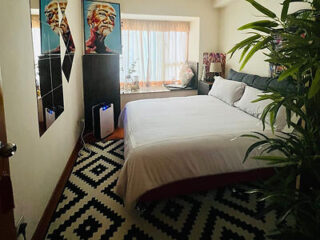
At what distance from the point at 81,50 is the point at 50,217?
2.75 meters

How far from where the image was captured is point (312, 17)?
3.51 feet

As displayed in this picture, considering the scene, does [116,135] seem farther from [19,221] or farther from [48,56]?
[19,221]

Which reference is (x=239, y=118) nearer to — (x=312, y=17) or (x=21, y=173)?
(x=312, y=17)

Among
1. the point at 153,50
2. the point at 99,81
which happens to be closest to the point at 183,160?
the point at 99,81

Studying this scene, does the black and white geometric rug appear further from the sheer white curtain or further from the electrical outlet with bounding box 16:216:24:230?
the sheer white curtain

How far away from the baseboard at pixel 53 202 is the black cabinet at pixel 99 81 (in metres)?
1.12

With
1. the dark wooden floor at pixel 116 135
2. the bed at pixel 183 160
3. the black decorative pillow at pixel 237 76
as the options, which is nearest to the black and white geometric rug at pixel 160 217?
the bed at pixel 183 160

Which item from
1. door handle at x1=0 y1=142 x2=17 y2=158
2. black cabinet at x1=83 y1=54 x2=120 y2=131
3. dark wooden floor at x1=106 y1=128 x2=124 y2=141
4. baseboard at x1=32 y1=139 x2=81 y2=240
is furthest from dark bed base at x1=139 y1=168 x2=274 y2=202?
black cabinet at x1=83 y1=54 x2=120 y2=131

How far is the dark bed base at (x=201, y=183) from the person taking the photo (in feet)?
Result: 6.27

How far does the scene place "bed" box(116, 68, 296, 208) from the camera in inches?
72.5

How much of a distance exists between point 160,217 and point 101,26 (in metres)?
3.39

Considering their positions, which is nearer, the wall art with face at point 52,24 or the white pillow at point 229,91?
the wall art with face at point 52,24

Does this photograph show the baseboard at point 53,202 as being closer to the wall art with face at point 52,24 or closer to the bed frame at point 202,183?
the bed frame at point 202,183

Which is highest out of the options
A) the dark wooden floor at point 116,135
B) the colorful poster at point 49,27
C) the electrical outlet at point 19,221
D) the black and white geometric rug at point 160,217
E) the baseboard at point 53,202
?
the colorful poster at point 49,27
